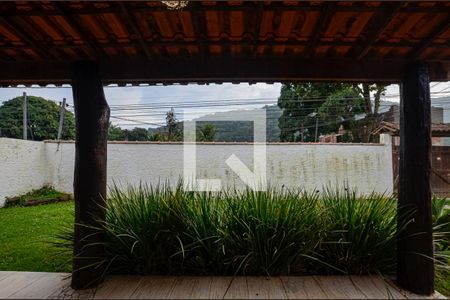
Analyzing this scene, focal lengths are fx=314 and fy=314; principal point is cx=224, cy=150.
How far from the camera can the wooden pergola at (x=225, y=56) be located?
2.28m

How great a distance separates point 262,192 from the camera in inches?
133

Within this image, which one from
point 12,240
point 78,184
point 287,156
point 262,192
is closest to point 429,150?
point 262,192

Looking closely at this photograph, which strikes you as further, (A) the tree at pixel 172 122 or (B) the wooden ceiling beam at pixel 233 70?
(A) the tree at pixel 172 122

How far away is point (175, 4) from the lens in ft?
6.71

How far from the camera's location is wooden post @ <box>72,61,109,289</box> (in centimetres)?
287

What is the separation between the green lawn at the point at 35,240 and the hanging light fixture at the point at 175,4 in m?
2.96

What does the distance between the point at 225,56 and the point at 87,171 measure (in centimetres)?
166

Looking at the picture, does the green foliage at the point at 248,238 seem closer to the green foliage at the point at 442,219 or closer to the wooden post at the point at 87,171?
the wooden post at the point at 87,171

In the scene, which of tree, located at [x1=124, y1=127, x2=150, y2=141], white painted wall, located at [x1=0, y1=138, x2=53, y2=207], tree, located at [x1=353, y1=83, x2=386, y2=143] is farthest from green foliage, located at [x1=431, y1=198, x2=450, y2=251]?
tree, located at [x1=124, y1=127, x2=150, y2=141]

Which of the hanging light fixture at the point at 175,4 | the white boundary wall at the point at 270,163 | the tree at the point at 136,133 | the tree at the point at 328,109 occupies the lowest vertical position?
the white boundary wall at the point at 270,163

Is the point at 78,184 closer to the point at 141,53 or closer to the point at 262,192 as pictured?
the point at 141,53

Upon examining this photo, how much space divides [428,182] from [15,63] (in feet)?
13.1

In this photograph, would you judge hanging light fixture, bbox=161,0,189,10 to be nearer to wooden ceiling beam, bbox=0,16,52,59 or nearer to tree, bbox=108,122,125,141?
wooden ceiling beam, bbox=0,16,52,59

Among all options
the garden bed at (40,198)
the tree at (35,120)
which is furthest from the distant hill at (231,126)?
the tree at (35,120)
